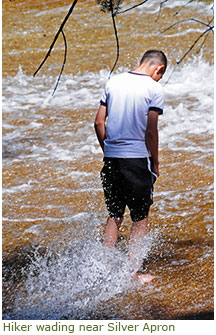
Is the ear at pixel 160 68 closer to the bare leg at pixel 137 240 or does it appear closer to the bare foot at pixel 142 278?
the bare leg at pixel 137 240

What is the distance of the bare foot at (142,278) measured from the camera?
3.92m

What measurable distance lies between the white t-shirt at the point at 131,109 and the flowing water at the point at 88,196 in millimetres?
879

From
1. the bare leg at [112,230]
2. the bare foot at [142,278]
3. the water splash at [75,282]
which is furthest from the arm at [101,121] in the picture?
the bare foot at [142,278]

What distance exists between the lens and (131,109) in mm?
3531

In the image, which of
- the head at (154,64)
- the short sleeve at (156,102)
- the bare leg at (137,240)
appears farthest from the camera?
the bare leg at (137,240)

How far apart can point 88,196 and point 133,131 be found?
2307 millimetres

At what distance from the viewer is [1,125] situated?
8.36 metres

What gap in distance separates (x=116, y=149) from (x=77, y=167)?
3.05 meters

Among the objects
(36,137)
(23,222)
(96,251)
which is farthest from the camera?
(36,137)

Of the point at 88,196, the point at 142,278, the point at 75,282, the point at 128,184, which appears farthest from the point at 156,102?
the point at 88,196

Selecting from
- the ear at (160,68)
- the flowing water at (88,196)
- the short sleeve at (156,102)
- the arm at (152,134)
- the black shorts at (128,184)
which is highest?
the ear at (160,68)

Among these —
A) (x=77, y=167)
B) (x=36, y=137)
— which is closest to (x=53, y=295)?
(x=77, y=167)

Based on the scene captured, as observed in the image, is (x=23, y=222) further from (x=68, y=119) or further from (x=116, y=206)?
(x=68, y=119)

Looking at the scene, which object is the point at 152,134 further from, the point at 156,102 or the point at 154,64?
the point at 154,64
